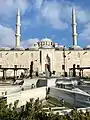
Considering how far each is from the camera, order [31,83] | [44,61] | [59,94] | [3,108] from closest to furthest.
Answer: [3,108] → [59,94] → [31,83] → [44,61]

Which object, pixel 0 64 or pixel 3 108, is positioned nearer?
pixel 3 108

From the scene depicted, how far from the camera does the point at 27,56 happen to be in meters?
50.9

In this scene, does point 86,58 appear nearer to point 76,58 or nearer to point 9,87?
point 76,58

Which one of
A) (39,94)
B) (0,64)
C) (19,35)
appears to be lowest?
(39,94)

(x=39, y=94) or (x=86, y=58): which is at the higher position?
(x=86, y=58)

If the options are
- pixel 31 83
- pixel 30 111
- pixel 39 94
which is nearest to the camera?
pixel 30 111

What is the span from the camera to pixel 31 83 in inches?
987

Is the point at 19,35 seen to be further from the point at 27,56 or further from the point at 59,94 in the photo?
the point at 59,94

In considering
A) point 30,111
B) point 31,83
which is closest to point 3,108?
point 30,111

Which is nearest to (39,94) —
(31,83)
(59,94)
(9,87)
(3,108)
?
(59,94)

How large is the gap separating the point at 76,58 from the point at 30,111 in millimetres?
42993

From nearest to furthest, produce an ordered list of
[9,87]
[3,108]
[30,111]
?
1. [30,111]
2. [3,108]
3. [9,87]

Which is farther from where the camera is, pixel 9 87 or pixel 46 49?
pixel 46 49

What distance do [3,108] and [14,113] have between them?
2.03ft
